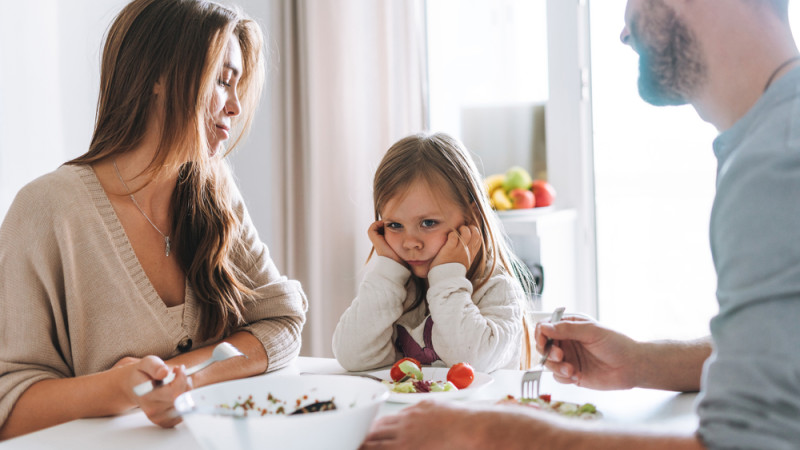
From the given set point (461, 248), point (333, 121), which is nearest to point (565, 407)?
point (461, 248)

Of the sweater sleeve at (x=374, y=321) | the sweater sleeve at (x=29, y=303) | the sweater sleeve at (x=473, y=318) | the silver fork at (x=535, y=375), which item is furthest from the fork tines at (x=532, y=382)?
the sweater sleeve at (x=29, y=303)

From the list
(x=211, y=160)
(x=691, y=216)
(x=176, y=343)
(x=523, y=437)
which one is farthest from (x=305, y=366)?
(x=691, y=216)

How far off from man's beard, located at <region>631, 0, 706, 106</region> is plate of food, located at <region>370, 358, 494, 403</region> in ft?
1.68

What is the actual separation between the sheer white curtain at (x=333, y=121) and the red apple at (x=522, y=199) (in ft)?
1.59

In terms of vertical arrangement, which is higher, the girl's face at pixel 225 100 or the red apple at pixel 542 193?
the girl's face at pixel 225 100

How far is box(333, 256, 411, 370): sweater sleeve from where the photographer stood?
1.51 metres

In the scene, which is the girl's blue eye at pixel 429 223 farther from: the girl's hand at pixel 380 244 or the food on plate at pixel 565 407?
the food on plate at pixel 565 407

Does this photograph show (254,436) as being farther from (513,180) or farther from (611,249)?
(611,249)

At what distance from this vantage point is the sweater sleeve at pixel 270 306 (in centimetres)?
140

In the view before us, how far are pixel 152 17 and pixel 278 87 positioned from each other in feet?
5.44

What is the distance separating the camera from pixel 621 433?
0.71 metres

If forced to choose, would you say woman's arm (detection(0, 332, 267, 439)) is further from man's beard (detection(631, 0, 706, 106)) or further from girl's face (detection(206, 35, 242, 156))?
man's beard (detection(631, 0, 706, 106))

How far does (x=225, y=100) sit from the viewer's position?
1.46m

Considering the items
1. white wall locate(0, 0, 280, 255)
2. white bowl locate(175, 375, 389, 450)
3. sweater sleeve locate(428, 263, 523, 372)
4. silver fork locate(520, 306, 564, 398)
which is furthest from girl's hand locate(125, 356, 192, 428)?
white wall locate(0, 0, 280, 255)
